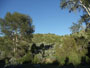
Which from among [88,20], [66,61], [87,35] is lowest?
[66,61]

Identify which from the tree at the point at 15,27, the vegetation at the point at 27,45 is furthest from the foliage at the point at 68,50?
the tree at the point at 15,27

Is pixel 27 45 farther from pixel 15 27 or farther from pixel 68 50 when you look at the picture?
pixel 68 50

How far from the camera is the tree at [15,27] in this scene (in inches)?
902

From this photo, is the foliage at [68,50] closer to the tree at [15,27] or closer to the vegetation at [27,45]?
the vegetation at [27,45]

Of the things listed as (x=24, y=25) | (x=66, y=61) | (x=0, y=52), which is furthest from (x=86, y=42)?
(x=0, y=52)

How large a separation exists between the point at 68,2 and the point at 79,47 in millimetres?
6314

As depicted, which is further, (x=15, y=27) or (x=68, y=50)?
(x=15, y=27)

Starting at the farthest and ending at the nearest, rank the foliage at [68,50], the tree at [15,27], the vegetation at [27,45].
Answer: the tree at [15,27]
the vegetation at [27,45]
the foliage at [68,50]

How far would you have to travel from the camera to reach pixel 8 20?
2319 centimetres

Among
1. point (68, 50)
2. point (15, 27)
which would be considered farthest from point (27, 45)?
point (68, 50)

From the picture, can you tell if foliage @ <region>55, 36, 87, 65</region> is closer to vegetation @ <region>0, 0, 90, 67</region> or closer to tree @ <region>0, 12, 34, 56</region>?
vegetation @ <region>0, 0, 90, 67</region>

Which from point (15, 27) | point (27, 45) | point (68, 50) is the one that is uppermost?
point (15, 27)

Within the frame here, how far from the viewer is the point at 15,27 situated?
23062 mm

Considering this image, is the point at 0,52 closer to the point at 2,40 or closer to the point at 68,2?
the point at 2,40
